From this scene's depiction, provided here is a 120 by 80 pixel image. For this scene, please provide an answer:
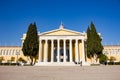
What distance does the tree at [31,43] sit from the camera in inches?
1773

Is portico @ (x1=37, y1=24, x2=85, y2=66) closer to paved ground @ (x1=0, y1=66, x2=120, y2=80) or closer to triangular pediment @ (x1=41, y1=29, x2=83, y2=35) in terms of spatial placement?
triangular pediment @ (x1=41, y1=29, x2=83, y2=35)

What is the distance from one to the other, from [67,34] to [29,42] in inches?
511

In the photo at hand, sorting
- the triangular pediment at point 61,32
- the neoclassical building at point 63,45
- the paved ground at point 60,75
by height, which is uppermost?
the triangular pediment at point 61,32

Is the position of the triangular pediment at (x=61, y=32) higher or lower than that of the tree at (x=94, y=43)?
higher

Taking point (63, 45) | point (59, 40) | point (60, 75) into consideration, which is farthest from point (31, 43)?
point (60, 75)

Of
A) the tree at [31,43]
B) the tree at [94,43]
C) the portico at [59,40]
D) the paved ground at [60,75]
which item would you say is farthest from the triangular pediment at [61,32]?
the paved ground at [60,75]

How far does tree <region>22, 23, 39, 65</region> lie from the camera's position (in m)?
45.0

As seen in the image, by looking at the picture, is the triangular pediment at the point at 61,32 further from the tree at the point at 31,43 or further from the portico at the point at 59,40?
the tree at the point at 31,43

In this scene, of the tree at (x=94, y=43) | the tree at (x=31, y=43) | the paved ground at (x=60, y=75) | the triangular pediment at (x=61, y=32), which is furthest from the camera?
the triangular pediment at (x=61, y=32)

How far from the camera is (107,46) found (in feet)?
220

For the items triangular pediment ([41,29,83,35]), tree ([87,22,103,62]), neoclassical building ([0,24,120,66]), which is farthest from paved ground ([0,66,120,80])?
triangular pediment ([41,29,83,35])

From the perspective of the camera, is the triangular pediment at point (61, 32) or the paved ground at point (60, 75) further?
the triangular pediment at point (61, 32)

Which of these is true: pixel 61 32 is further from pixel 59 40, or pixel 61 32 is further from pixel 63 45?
pixel 63 45

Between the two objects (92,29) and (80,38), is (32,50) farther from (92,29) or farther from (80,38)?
(92,29)
